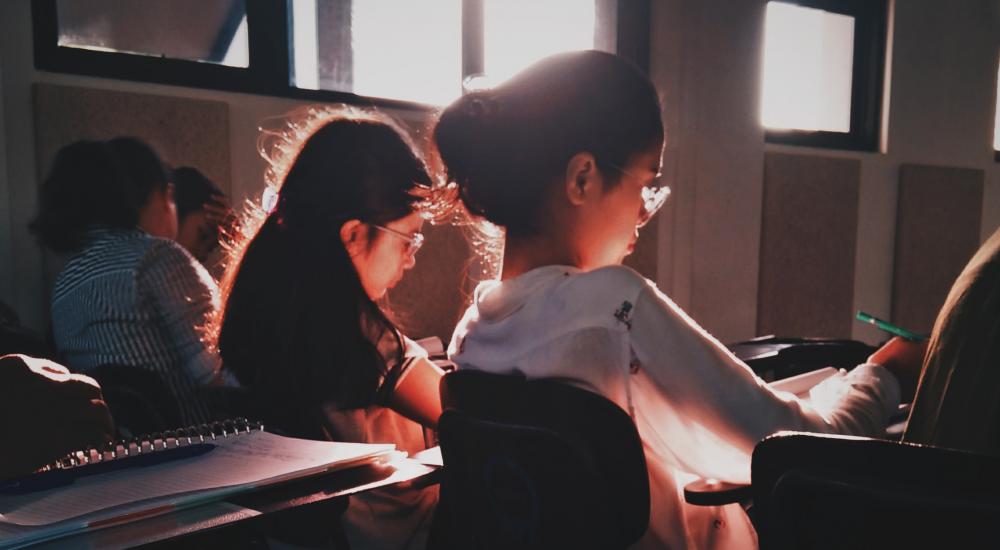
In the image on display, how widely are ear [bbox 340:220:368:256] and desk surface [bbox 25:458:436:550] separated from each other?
0.55 metres

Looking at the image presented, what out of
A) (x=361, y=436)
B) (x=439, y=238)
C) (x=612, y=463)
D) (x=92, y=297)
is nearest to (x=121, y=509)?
(x=612, y=463)

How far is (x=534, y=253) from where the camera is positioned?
958 millimetres

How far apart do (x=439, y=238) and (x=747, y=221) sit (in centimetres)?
173

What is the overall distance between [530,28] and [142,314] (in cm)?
217

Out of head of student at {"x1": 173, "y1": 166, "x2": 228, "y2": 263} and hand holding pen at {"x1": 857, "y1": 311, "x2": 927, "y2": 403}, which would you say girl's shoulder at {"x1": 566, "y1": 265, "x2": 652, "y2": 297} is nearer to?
hand holding pen at {"x1": 857, "y1": 311, "x2": 927, "y2": 403}

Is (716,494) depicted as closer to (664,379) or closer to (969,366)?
(664,379)

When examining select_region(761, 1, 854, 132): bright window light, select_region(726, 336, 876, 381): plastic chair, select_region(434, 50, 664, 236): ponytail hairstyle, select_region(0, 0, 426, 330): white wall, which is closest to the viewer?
select_region(434, 50, 664, 236): ponytail hairstyle

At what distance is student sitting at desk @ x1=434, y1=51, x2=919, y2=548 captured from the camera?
31.0 inches

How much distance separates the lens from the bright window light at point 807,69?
3830 mm

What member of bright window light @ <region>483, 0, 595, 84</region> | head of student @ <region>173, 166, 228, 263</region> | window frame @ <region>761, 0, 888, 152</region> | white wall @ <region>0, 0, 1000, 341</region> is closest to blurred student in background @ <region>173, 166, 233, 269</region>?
head of student @ <region>173, 166, 228, 263</region>

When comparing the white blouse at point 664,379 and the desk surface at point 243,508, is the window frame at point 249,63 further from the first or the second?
the desk surface at point 243,508

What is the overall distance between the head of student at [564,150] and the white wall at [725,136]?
180 cm

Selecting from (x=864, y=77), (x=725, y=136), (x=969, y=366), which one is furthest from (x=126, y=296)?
(x=864, y=77)

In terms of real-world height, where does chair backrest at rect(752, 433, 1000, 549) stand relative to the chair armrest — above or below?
above
